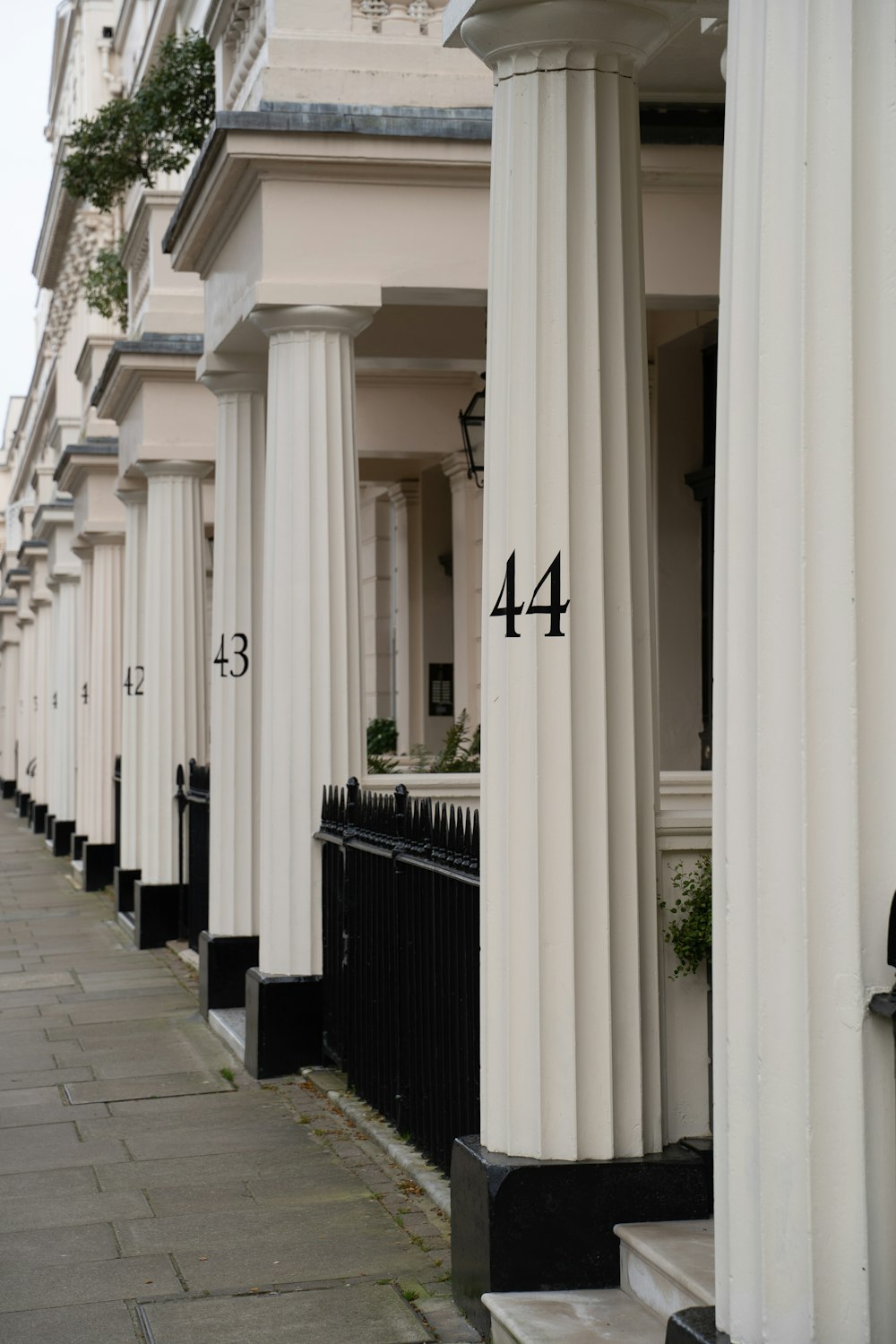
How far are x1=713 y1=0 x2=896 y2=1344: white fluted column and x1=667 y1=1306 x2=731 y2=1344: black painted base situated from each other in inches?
8.3

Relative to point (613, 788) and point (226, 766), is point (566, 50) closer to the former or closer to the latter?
point (613, 788)

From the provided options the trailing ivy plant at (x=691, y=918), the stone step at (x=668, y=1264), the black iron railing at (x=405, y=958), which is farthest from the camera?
the black iron railing at (x=405, y=958)

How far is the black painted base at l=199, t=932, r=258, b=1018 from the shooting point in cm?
1054

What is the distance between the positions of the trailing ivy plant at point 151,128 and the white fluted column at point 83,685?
5594 mm

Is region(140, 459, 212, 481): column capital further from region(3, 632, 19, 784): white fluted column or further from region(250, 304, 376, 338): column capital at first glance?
region(3, 632, 19, 784): white fluted column

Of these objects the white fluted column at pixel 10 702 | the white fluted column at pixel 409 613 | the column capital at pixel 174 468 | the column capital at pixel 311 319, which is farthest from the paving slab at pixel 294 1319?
the white fluted column at pixel 10 702

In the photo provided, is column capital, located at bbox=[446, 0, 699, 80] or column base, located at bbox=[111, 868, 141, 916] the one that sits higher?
column capital, located at bbox=[446, 0, 699, 80]

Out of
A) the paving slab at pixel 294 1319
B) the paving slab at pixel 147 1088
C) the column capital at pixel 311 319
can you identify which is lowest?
the paving slab at pixel 147 1088

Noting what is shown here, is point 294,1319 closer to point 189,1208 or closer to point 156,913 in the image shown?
point 189,1208

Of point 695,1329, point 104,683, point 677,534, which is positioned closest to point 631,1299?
point 695,1329

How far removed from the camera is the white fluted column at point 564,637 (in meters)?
5.10

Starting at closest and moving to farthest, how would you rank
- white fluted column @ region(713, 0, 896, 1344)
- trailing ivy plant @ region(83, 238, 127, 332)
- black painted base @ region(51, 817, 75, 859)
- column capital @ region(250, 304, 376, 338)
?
white fluted column @ region(713, 0, 896, 1344) < column capital @ region(250, 304, 376, 338) < trailing ivy plant @ region(83, 238, 127, 332) < black painted base @ region(51, 817, 75, 859)

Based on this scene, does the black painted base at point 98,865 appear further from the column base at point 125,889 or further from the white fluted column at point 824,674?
the white fluted column at point 824,674

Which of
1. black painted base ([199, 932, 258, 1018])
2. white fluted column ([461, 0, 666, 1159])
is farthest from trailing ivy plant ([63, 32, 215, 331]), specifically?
white fluted column ([461, 0, 666, 1159])
